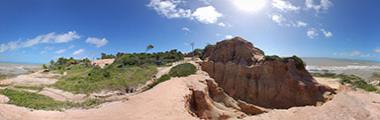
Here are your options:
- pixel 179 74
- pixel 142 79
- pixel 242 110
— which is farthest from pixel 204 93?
pixel 142 79

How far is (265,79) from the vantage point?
94.2 ft

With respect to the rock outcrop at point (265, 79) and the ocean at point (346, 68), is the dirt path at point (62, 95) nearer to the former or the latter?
the rock outcrop at point (265, 79)

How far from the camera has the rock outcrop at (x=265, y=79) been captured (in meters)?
27.0

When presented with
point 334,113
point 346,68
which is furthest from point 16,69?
point 346,68

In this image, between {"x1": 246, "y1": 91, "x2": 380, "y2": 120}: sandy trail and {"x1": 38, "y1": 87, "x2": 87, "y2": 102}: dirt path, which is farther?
{"x1": 38, "y1": 87, "x2": 87, "y2": 102}: dirt path

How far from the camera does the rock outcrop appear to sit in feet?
88.7

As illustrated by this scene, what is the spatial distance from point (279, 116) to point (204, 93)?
6.83 meters

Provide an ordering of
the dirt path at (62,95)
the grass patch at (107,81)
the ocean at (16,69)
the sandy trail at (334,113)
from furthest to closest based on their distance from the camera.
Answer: the ocean at (16,69) → the grass patch at (107,81) → the dirt path at (62,95) → the sandy trail at (334,113)

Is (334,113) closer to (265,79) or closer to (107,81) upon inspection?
(265,79)

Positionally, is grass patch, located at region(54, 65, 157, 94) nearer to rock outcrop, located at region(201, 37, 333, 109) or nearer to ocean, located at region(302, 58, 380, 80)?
rock outcrop, located at region(201, 37, 333, 109)

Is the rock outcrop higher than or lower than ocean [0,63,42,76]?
lower

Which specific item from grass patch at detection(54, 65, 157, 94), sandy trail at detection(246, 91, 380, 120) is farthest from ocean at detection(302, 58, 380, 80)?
sandy trail at detection(246, 91, 380, 120)


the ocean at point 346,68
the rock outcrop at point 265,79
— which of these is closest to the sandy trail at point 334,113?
the rock outcrop at point 265,79

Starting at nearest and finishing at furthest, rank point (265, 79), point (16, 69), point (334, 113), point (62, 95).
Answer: point (334, 113) → point (62, 95) → point (265, 79) → point (16, 69)
